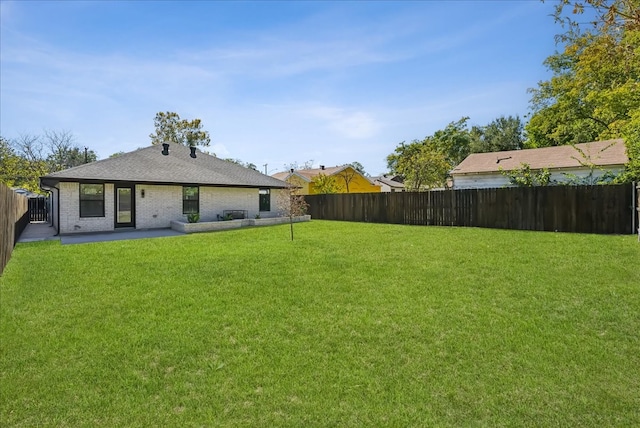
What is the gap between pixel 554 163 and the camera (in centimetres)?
1867

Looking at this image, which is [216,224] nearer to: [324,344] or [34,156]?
[324,344]

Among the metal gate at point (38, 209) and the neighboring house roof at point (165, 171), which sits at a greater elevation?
the neighboring house roof at point (165, 171)

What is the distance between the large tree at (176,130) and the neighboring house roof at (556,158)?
27308mm

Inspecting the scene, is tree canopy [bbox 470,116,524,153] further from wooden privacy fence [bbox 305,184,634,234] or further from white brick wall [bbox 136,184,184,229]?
white brick wall [bbox 136,184,184,229]

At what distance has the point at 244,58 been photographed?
11383 millimetres

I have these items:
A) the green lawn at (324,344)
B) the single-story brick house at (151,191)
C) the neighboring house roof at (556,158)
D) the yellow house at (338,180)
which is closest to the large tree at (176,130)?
the yellow house at (338,180)

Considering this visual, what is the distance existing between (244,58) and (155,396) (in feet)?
36.2

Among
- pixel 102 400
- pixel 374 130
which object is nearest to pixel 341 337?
pixel 102 400

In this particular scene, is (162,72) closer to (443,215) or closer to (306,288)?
(306,288)

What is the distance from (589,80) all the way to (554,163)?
438cm

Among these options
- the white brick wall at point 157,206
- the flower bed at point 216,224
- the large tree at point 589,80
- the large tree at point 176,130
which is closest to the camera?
the large tree at point 589,80

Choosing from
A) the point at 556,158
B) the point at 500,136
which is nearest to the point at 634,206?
the point at 556,158

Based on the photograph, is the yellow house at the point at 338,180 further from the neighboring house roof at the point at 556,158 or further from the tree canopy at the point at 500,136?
the tree canopy at the point at 500,136

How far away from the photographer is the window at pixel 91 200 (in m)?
13.1
